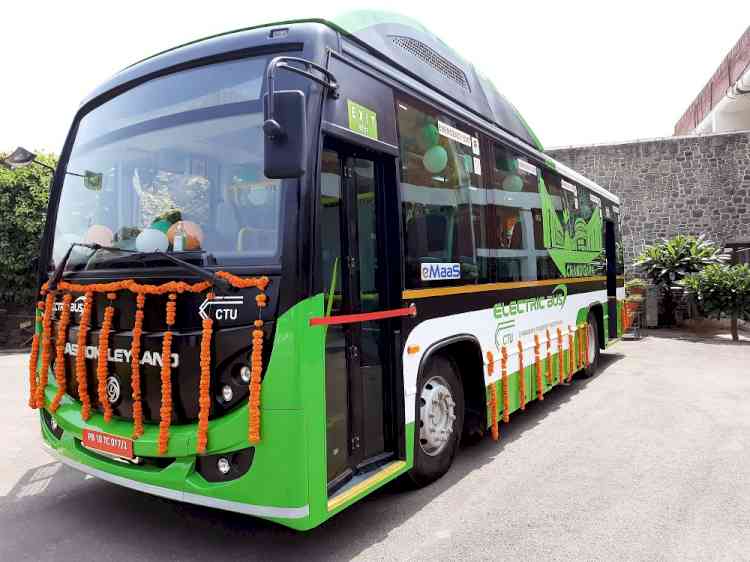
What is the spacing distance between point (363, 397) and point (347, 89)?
1827 mm

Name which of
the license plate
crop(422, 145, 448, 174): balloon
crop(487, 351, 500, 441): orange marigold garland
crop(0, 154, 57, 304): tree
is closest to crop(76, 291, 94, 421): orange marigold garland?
the license plate

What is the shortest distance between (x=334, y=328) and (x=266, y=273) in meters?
0.61

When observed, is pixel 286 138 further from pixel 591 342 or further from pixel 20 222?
pixel 20 222

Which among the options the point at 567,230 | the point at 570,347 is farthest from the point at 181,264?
the point at 570,347

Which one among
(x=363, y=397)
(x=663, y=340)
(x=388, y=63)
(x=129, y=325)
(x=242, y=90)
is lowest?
(x=663, y=340)

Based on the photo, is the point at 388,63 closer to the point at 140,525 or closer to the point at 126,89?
the point at 126,89

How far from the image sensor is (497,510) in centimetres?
396

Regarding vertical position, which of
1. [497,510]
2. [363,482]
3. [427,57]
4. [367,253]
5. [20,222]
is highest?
[427,57]

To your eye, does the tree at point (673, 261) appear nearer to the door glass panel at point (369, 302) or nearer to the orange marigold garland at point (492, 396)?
the orange marigold garland at point (492, 396)

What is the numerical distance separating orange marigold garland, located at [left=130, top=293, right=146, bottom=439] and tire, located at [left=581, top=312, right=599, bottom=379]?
6.90 m

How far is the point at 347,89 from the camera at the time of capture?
11.1 ft

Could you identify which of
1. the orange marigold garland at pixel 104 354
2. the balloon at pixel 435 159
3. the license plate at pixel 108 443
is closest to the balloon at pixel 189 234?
the orange marigold garland at pixel 104 354

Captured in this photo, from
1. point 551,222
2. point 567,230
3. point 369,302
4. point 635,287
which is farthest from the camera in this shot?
point 635,287

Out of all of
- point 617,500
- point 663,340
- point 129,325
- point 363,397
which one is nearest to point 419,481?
point 363,397
